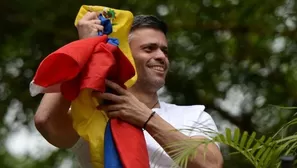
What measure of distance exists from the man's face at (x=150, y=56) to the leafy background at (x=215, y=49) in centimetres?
190

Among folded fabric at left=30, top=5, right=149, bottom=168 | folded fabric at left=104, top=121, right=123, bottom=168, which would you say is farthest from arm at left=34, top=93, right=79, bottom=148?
folded fabric at left=104, top=121, right=123, bottom=168

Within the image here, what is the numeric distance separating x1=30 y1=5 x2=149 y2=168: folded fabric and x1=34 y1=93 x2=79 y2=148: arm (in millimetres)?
113

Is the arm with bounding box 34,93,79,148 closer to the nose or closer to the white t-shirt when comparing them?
the white t-shirt

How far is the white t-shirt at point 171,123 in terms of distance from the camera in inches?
121

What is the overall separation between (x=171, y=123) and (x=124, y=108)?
305mm

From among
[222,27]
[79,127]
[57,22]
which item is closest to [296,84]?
[222,27]

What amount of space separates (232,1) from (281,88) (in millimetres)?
531

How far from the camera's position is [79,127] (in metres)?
2.91

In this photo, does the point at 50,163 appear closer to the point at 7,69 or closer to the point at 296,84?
the point at 7,69

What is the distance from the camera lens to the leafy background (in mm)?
5398

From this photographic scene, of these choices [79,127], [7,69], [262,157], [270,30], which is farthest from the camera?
[7,69]

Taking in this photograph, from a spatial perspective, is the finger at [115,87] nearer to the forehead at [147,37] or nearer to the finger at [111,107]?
the finger at [111,107]

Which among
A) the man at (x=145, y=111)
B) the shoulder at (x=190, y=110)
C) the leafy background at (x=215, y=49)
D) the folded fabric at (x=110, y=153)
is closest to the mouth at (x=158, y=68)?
the man at (x=145, y=111)

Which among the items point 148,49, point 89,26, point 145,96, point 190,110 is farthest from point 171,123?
point 89,26
